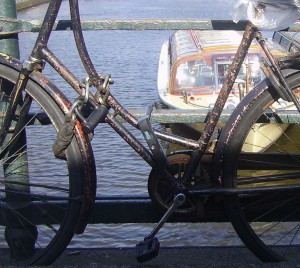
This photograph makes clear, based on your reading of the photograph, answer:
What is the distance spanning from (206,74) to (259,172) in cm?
852

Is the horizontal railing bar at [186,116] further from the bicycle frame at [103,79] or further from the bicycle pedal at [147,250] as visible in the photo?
the bicycle pedal at [147,250]

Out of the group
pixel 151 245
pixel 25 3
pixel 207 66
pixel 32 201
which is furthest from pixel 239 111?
pixel 25 3

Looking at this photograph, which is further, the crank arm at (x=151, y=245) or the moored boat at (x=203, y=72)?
the moored boat at (x=203, y=72)

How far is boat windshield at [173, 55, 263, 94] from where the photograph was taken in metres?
12.0

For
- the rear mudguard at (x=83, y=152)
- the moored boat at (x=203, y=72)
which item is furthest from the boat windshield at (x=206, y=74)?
the rear mudguard at (x=83, y=152)

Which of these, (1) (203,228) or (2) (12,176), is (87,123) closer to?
(2) (12,176)

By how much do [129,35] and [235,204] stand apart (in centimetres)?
2246

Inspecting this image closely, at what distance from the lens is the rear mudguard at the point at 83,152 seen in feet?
11.5

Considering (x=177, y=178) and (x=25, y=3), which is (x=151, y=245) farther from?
(x=25, y=3)

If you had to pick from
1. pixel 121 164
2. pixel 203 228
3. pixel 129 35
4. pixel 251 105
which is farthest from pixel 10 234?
pixel 129 35

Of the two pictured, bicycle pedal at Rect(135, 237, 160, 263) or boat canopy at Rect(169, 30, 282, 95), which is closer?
bicycle pedal at Rect(135, 237, 160, 263)

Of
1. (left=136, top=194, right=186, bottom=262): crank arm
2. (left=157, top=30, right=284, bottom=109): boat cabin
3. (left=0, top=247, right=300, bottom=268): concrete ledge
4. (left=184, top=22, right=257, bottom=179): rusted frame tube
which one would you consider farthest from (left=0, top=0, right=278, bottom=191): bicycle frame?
(left=157, top=30, right=284, bottom=109): boat cabin

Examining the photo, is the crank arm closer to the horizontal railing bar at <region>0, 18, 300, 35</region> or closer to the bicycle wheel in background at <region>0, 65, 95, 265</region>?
the bicycle wheel in background at <region>0, 65, 95, 265</region>

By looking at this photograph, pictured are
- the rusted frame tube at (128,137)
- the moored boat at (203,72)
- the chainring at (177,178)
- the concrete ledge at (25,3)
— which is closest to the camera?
the rusted frame tube at (128,137)
